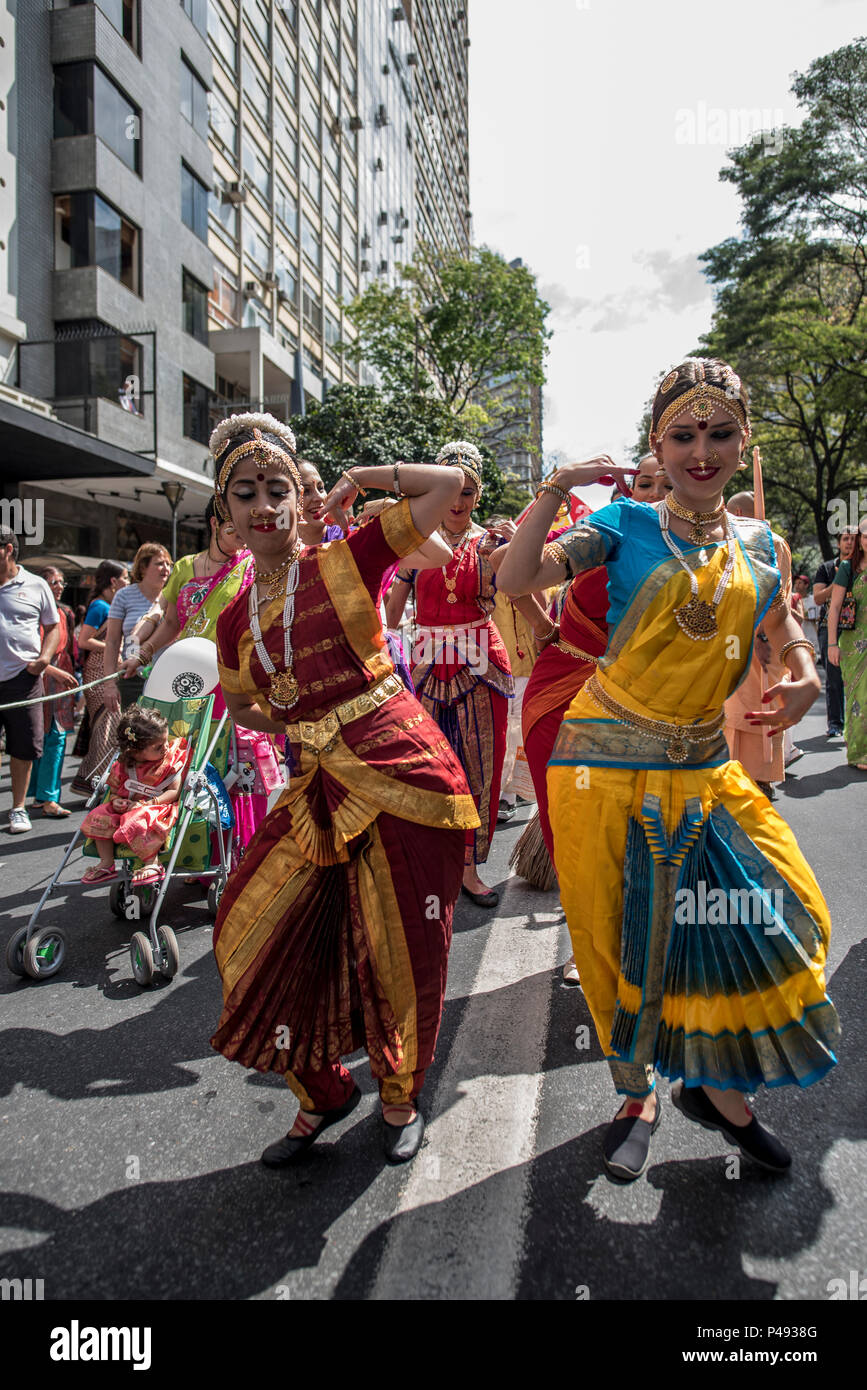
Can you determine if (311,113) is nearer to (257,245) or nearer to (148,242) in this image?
(257,245)

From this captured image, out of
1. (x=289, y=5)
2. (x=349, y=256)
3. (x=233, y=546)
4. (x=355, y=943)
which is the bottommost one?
(x=355, y=943)

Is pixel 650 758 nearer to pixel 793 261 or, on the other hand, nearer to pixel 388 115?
pixel 793 261

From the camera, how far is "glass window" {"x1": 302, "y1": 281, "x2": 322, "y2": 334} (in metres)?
34.4

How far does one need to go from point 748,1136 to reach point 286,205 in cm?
3582

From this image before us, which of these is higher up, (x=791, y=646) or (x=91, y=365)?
(x=91, y=365)

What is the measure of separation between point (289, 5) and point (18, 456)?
26.1m

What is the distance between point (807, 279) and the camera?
80.2 ft

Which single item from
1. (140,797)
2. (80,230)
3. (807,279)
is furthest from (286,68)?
(140,797)

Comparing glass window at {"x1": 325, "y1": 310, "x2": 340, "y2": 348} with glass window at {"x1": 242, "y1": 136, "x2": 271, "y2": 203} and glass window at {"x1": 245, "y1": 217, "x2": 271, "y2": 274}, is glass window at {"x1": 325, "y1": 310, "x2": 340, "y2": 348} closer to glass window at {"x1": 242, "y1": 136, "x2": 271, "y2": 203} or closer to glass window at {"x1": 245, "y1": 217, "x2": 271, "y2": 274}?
glass window at {"x1": 245, "y1": 217, "x2": 271, "y2": 274}

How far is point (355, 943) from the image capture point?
7.65ft

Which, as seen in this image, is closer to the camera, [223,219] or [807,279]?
[807,279]

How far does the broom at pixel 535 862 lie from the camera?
4.59 m

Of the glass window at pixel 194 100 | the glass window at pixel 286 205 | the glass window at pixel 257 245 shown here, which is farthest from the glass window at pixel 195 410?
the glass window at pixel 286 205

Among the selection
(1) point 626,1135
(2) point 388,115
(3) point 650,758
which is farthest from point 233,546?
(2) point 388,115
